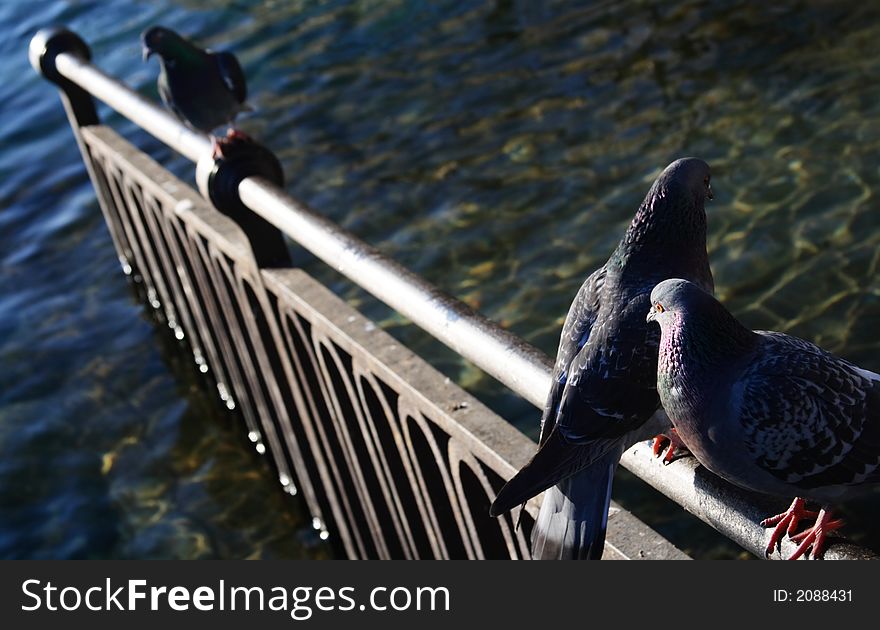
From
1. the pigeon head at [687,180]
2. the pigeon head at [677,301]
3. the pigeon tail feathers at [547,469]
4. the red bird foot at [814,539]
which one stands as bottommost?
the red bird foot at [814,539]

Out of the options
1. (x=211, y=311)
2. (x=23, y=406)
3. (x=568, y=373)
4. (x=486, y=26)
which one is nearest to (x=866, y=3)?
(x=486, y=26)

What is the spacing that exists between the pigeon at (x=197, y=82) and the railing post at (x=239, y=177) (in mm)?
1563

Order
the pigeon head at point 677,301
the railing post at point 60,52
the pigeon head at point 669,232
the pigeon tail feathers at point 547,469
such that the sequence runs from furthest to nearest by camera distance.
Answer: the railing post at point 60,52, the pigeon head at point 669,232, the pigeon tail feathers at point 547,469, the pigeon head at point 677,301

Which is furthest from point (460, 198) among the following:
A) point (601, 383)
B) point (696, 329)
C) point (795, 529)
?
point (795, 529)

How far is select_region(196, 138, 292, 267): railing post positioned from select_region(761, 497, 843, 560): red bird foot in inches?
90.4

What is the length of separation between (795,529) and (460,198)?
5733mm

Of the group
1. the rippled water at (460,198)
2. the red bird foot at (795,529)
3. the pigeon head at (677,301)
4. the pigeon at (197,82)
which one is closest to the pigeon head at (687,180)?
the pigeon head at (677,301)

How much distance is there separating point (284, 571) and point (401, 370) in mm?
860

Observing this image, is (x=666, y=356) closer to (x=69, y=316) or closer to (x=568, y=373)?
(x=568, y=373)

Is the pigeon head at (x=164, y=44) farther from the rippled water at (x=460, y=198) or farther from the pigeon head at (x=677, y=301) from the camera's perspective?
the pigeon head at (x=677, y=301)

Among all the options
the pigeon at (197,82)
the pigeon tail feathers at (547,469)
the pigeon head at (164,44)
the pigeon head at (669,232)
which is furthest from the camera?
the pigeon head at (164,44)

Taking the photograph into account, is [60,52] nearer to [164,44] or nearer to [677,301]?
[164,44]

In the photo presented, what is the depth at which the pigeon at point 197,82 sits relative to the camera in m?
5.49

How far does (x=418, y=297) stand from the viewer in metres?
2.88
